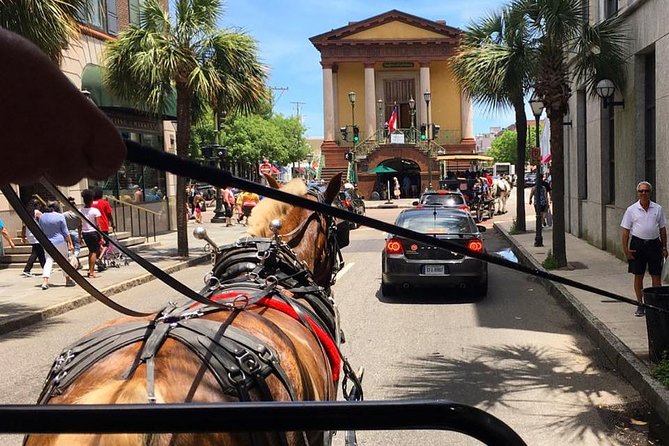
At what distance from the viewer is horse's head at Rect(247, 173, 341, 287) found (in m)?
4.39

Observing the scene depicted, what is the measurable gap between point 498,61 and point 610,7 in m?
3.37

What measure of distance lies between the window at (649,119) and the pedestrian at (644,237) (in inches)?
189

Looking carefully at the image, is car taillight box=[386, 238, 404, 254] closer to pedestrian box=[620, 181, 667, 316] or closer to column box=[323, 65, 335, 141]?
pedestrian box=[620, 181, 667, 316]

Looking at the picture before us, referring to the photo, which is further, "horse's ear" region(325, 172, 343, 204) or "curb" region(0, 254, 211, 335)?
"curb" region(0, 254, 211, 335)

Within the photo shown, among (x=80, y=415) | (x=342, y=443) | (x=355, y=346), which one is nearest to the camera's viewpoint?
(x=80, y=415)

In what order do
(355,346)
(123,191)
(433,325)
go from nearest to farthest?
(355,346) < (433,325) < (123,191)

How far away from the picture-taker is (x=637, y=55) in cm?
1299

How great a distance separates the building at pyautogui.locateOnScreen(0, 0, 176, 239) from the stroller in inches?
79.6

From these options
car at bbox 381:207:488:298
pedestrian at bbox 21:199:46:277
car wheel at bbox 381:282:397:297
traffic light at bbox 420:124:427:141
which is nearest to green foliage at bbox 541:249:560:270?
car at bbox 381:207:488:298

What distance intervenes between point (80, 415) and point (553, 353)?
23.3 feet

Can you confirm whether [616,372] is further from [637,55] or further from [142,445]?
[637,55]

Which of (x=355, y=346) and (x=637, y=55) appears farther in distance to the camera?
(x=637, y=55)

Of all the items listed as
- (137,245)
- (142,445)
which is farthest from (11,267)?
(142,445)

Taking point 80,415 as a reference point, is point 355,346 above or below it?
below
